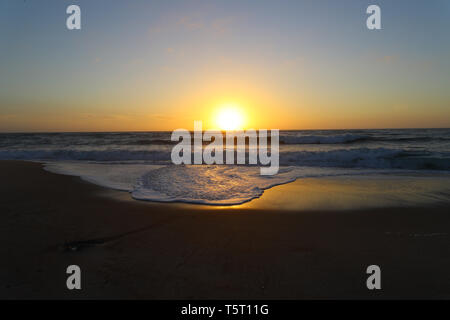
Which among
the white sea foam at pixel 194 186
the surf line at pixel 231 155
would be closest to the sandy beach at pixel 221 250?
the white sea foam at pixel 194 186

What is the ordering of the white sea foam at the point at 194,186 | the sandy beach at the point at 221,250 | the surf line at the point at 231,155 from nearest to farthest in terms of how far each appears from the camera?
the sandy beach at the point at 221,250 < the white sea foam at the point at 194,186 < the surf line at the point at 231,155

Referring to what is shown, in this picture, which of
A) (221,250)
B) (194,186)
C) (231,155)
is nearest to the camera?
(221,250)

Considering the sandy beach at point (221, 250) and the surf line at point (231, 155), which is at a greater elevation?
the surf line at point (231, 155)

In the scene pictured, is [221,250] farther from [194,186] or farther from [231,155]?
[231,155]

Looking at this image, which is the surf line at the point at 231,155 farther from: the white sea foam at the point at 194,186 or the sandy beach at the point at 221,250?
the sandy beach at the point at 221,250

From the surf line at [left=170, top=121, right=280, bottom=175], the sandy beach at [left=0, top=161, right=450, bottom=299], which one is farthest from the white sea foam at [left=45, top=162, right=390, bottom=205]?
the surf line at [left=170, top=121, right=280, bottom=175]

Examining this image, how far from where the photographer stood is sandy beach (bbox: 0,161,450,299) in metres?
2.33

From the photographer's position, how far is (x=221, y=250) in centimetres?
306

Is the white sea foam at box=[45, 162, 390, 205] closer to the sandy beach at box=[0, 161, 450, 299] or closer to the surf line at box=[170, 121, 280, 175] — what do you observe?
the sandy beach at box=[0, 161, 450, 299]

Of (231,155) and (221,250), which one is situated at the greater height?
(231,155)

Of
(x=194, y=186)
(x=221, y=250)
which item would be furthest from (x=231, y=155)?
(x=221, y=250)

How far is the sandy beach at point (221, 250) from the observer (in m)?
2.33
